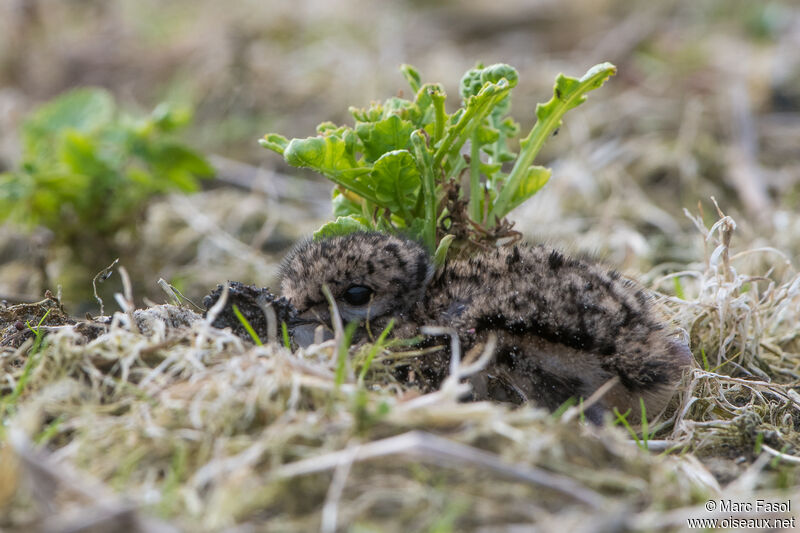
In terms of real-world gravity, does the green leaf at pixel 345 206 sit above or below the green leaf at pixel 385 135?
below

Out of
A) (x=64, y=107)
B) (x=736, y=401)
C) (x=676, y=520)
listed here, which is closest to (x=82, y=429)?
(x=676, y=520)

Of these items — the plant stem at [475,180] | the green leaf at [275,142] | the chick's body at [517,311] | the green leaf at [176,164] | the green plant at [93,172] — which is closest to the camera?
the chick's body at [517,311]

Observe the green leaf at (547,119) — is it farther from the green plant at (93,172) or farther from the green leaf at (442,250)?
the green plant at (93,172)

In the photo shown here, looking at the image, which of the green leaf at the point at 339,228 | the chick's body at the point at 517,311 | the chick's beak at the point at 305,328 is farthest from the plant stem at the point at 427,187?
the chick's beak at the point at 305,328

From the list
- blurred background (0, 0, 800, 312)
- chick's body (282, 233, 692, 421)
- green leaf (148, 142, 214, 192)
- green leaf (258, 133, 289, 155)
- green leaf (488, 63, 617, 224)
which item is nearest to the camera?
chick's body (282, 233, 692, 421)

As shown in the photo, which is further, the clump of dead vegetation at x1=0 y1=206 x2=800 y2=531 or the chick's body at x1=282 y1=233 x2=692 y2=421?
the chick's body at x1=282 y1=233 x2=692 y2=421

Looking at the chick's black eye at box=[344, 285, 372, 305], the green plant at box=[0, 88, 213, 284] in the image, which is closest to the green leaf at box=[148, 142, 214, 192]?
the green plant at box=[0, 88, 213, 284]

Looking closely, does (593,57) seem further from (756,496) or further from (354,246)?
(756,496)

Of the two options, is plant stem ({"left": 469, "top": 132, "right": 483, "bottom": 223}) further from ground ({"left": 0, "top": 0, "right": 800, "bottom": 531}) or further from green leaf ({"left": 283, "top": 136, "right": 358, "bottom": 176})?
ground ({"left": 0, "top": 0, "right": 800, "bottom": 531})
